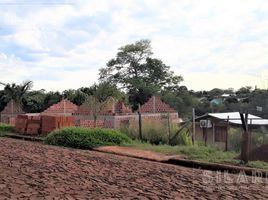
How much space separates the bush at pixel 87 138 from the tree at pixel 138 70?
36061 mm

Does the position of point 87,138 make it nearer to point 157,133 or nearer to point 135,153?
point 157,133

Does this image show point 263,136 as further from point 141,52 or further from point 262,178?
point 141,52

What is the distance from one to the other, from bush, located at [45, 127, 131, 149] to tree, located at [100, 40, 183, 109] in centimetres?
3606

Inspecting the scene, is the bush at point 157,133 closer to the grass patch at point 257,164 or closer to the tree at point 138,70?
the grass patch at point 257,164

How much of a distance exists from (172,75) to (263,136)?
41829 mm

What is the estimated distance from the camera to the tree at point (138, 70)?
2014 inches

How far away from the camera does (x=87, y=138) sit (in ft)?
43.8

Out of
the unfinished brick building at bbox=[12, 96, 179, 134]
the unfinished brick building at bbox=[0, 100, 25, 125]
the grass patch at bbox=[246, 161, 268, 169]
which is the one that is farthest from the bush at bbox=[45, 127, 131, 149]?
the unfinished brick building at bbox=[0, 100, 25, 125]

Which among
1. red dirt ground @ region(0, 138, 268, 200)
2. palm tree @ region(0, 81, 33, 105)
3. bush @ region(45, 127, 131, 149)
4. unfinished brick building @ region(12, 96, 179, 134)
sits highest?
palm tree @ region(0, 81, 33, 105)

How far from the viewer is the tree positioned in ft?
168

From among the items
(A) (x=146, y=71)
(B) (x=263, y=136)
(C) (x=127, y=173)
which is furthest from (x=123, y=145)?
(A) (x=146, y=71)

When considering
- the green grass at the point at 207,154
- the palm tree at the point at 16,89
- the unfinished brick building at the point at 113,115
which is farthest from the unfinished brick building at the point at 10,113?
the green grass at the point at 207,154

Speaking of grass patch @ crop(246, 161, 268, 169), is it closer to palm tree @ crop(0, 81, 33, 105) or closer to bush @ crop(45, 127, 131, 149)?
bush @ crop(45, 127, 131, 149)

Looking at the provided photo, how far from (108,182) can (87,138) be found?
6927 mm
